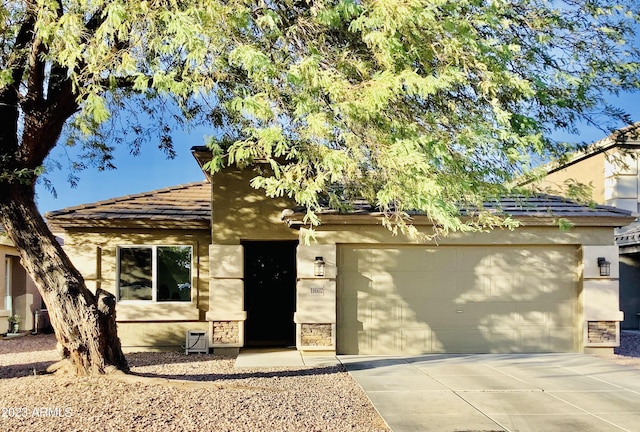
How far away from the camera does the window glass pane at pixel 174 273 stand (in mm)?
13805

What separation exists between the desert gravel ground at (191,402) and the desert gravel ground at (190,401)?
11mm

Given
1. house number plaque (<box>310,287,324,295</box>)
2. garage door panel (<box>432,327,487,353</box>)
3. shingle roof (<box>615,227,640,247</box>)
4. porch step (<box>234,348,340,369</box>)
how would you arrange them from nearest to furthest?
porch step (<box>234,348,340,369</box>), house number plaque (<box>310,287,324,295</box>), garage door panel (<box>432,327,487,353</box>), shingle roof (<box>615,227,640,247</box>)

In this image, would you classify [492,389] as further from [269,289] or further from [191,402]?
[269,289]

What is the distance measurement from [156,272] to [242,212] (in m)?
2.60

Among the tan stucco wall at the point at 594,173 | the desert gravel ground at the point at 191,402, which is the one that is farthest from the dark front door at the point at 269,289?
the tan stucco wall at the point at 594,173

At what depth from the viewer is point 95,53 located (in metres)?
7.52

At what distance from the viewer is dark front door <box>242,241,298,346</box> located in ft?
53.2

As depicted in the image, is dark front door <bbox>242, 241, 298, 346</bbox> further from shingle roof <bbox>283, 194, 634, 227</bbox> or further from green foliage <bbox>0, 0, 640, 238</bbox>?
green foliage <bbox>0, 0, 640, 238</bbox>

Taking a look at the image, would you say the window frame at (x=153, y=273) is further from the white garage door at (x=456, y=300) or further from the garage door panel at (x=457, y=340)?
the garage door panel at (x=457, y=340)

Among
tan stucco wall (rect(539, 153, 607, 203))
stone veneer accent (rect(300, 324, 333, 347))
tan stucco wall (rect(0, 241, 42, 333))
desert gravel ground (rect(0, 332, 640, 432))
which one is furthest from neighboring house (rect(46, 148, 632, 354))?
tan stucco wall (rect(0, 241, 42, 333))

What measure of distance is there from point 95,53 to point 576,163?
16.4 metres

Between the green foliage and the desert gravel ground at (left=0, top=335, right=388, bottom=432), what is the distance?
102 inches

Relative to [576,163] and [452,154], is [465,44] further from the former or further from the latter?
[576,163]

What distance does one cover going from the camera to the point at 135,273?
13.9 metres
